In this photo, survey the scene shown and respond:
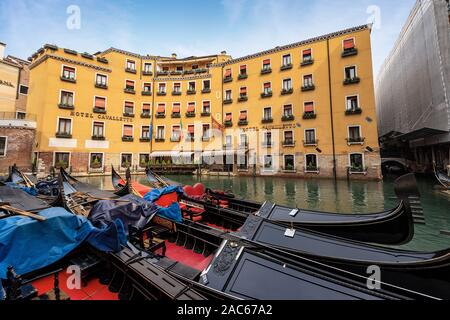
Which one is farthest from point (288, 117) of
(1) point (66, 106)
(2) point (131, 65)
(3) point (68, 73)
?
(3) point (68, 73)

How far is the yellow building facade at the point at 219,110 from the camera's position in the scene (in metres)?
14.4

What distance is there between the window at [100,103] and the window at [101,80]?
1.19m

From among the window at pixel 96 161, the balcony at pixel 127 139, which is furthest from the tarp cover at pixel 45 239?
the balcony at pixel 127 139

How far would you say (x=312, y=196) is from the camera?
29.6 feet

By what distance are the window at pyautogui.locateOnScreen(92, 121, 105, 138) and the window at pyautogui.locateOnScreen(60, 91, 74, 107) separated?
7.24ft

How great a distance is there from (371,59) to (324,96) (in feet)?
11.8

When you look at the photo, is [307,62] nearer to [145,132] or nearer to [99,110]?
[145,132]

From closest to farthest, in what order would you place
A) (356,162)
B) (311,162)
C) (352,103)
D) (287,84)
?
(356,162) < (352,103) < (311,162) < (287,84)

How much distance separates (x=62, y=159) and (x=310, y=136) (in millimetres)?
18975

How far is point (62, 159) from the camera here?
615 inches

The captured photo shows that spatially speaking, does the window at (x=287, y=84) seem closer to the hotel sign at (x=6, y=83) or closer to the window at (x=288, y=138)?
the window at (x=288, y=138)

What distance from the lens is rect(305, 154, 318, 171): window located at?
1480 cm

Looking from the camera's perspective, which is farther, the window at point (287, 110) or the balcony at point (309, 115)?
the window at point (287, 110)

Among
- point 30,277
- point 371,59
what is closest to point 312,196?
point 30,277
